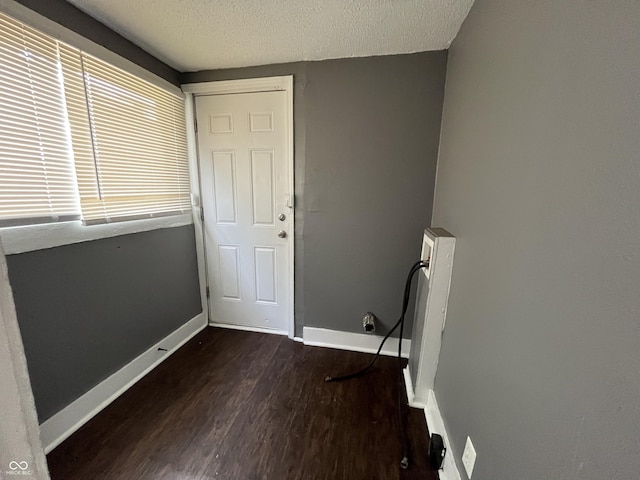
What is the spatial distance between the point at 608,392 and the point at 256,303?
2378 millimetres

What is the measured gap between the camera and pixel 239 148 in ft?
7.52

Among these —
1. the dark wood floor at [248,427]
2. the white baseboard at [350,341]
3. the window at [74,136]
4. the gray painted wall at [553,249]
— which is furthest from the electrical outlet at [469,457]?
the window at [74,136]

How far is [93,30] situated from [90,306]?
5.34 feet

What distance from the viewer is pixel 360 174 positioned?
207 cm

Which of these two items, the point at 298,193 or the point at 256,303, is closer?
the point at 298,193

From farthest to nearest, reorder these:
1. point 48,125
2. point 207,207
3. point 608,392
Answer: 1. point 207,207
2. point 48,125
3. point 608,392

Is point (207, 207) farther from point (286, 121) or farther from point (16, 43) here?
point (16, 43)

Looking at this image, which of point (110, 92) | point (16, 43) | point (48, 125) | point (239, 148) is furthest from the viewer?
point (239, 148)

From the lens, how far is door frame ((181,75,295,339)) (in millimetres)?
2113

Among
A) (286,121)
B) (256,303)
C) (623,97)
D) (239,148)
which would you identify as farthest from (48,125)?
(623,97)

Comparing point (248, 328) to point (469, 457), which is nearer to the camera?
point (469, 457)

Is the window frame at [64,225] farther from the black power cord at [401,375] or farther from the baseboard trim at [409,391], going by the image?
the baseboard trim at [409,391]
